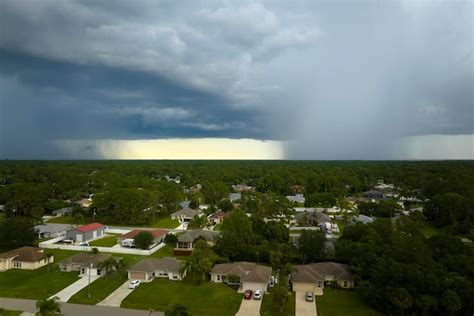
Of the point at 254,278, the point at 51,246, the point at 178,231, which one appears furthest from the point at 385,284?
the point at 51,246

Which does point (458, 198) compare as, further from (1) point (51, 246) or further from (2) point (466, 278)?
(1) point (51, 246)

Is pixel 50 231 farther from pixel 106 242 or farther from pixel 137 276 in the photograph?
pixel 137 276

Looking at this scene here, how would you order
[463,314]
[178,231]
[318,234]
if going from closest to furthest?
1. [463,314]
2. [318,234]
3. [178,231]

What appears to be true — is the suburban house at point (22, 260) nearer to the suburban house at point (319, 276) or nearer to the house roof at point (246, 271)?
the house roof at point (246, 271)

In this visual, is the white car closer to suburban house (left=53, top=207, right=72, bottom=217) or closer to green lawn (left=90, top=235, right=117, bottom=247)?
green lawn (left=90, top=235, right=117, bottom=247)

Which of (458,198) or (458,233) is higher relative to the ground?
(458,198)

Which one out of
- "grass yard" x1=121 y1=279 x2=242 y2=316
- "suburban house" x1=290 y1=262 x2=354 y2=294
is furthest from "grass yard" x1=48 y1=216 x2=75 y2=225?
"suburban house" x1=290 y1=262 x2=354 y2=294

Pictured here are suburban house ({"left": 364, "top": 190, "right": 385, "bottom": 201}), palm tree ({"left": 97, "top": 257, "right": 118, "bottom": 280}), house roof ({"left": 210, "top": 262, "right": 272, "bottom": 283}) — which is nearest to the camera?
house roof ({"left": 210, "top": 262, "right": 272, "bottom": 283})

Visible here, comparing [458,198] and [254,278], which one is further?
[458,198]
